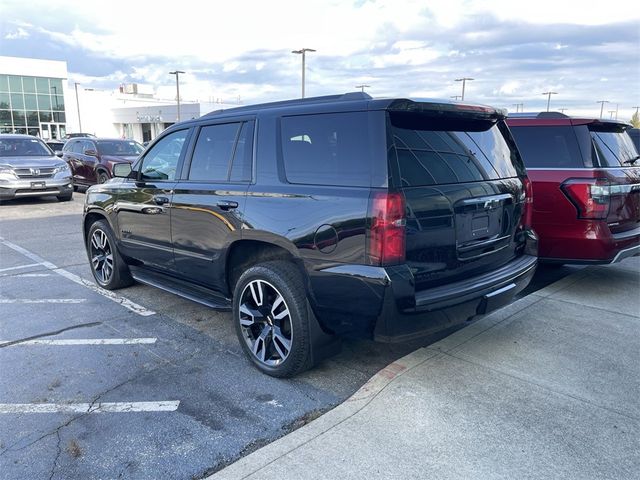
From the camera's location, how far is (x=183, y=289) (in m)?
4.55

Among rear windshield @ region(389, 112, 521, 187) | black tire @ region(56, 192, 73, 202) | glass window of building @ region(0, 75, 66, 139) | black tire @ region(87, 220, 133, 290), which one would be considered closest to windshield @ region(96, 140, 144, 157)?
black tire @ region(56, 192, 73, 202)

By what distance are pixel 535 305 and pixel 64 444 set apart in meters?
4.23

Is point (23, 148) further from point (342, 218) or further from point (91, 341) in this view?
point (342, 218)

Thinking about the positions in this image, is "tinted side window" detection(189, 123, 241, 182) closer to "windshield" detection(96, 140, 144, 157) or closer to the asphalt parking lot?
the asphalt parking lot

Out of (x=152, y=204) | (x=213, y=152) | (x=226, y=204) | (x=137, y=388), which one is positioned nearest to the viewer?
(x=137, y=388)

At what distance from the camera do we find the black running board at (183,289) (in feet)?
13.6

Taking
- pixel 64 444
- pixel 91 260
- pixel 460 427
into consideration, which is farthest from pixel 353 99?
pixel 91 260

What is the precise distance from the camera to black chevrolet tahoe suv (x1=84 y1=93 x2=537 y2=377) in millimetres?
2949

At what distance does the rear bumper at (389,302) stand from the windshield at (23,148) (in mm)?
13199

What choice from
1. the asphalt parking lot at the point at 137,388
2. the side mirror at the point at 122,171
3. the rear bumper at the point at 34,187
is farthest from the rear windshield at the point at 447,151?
the rear bumper at the point at 34,187

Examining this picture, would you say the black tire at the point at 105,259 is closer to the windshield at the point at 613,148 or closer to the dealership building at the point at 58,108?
the windshield at the point at 613,148

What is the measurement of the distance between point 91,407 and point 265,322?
1.25 metres

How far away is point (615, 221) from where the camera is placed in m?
5.09

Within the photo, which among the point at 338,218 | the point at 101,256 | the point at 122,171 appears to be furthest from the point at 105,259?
the point at 338,218
